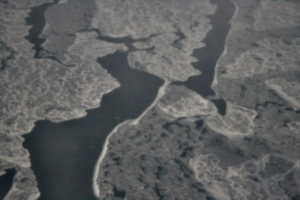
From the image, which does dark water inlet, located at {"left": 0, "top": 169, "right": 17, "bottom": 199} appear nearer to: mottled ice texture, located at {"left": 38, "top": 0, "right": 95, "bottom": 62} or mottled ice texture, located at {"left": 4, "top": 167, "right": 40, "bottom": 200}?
mottled ice texture, located at {"left": 4, "top": 167, "right": 40, "bottom": 200}

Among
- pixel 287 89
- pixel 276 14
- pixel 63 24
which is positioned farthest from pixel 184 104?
pixel 276 14

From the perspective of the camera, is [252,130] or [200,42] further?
[200,42]

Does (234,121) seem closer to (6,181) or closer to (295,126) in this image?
(295,126)

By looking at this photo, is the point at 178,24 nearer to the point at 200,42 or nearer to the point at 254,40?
the point at 200,42

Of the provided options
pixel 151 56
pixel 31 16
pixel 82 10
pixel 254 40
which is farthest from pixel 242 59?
pixel 31 16

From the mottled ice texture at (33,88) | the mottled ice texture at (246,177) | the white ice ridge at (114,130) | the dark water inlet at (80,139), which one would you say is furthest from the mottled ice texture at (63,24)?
the mottled ice texture at (246,177)

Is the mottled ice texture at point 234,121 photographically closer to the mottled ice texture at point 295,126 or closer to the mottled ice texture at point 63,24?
the mottled ice texture at point 295,126
